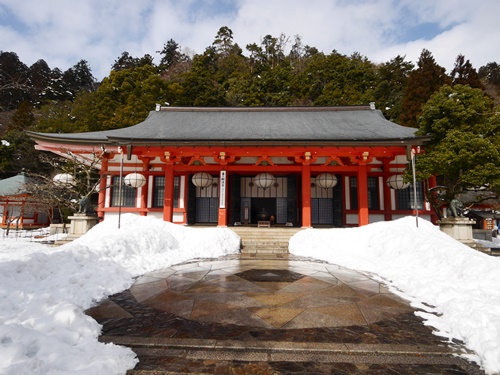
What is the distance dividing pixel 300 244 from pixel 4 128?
40593mm

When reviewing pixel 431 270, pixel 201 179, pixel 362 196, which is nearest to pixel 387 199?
pixel 362 196

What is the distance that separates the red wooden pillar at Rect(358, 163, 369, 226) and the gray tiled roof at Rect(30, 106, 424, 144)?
149 centimetres

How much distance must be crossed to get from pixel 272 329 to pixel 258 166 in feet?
31.5

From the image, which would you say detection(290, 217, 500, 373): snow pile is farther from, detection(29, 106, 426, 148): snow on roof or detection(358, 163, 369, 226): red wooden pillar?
detection(29, 106, 426, 148): snow on roof

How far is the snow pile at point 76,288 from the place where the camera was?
92.4 inches

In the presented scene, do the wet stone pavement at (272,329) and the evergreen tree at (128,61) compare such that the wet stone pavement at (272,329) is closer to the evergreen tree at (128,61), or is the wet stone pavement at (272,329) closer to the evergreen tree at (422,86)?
the evergreen tree at (422,86)

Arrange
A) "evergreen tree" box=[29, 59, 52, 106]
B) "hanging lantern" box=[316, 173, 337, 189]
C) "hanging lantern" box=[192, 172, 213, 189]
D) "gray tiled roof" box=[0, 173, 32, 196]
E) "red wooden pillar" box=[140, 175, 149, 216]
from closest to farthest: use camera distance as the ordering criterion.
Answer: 1. "hanging lantern" box=[316, 173, 337, 189]
2. "hanging lantern" box=[192, 172, 213, 189]
3. "red wooden pillar" box=[140, 175, 149, 216]
4. "gray tiled roof" box=[0, 173, 32, 196]
5. "evergreen tree" box=[29, 59, 52, 106]

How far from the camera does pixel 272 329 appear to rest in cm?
331

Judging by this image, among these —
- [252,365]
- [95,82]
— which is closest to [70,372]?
[252,365]

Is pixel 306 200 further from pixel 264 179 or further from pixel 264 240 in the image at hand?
pixel 264 240

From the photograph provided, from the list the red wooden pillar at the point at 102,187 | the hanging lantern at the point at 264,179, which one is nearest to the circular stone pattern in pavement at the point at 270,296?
the hanging lantern at the point at 264,179

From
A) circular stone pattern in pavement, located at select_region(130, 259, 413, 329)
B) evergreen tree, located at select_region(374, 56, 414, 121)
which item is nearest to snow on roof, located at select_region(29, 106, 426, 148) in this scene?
circular stone pattern in pavement, located at select_region(130, 259, 413, 329)

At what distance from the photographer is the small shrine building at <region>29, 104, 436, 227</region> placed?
11462mm

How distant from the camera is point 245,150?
11.8 m
